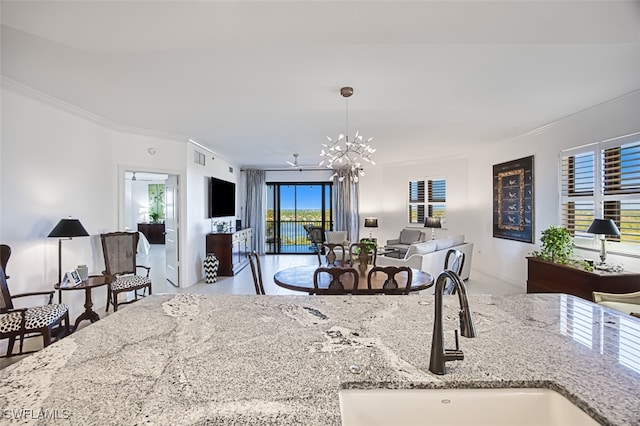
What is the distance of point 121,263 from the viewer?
14.5 ft

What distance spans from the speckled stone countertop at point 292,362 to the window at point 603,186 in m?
3.10

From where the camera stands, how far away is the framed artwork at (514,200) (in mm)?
5309

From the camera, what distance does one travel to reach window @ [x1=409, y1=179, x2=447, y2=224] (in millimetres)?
7949

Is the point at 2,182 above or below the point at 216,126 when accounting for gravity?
below

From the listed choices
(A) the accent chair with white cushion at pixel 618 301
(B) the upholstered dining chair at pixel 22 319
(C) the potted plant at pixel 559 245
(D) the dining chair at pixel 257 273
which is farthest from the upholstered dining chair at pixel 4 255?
(C) the potted plant at pixel 559 245

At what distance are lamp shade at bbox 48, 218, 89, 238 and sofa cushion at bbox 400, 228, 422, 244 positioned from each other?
21.4 ft

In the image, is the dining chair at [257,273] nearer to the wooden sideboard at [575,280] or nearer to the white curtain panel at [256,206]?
the wooden sideboard at [575,280]

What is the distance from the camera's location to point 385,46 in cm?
245

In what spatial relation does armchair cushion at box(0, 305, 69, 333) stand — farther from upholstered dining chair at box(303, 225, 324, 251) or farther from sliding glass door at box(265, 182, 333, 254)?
sliding glass door at box(265, 182, 333, 254)

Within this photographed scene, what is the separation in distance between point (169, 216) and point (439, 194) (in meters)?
6.28

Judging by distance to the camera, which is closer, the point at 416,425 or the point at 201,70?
the point at 416,425

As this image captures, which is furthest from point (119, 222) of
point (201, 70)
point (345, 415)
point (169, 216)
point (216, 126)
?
point (345, 415)

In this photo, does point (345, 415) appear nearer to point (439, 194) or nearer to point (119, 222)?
point (119, 222)

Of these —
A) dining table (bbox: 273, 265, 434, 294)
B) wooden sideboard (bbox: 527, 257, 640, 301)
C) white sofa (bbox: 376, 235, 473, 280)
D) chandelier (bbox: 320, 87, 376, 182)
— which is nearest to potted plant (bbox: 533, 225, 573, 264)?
wooden sideboard (bbox: 527, 257, 640, 301)
